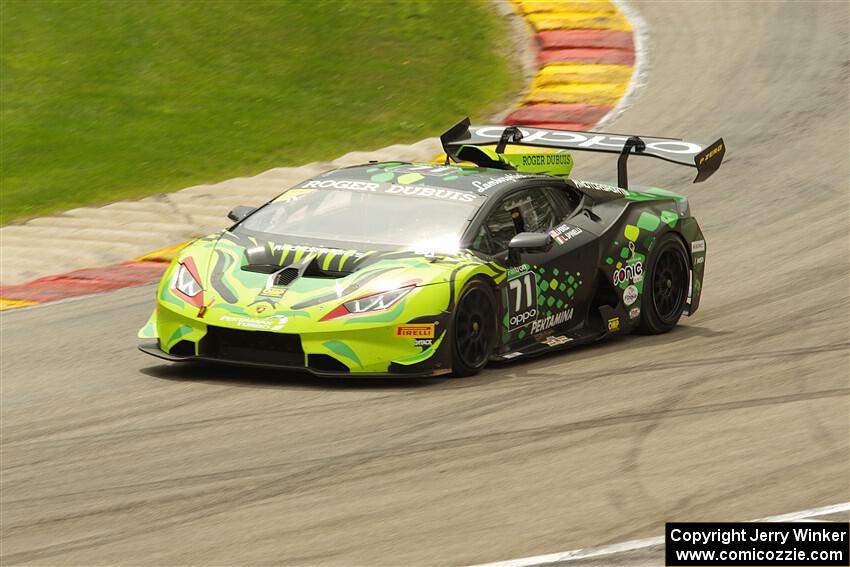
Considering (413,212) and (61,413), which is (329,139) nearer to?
(413,212)

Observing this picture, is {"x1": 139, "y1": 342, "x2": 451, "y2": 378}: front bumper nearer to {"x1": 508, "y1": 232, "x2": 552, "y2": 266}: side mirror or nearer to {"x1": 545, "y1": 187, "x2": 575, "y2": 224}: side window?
{"x1": 508, "y1": 232, "x2": 552, "y2": 266}: side mirror

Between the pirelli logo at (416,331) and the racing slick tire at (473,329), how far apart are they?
0.59 ft

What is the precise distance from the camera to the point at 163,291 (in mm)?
9188

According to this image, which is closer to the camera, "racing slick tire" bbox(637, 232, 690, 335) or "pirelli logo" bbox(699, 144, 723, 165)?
"racing slick tire" bbox(637, 232, 690, 335)

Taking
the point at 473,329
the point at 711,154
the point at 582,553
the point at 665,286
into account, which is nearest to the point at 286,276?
the point at 473,329

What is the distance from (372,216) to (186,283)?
130cm

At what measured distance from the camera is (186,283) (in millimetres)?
9102

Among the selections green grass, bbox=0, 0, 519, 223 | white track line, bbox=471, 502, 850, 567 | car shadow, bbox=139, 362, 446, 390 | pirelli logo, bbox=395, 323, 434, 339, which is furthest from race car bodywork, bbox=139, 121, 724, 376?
green grass, bbox=0, 0, 519, 223

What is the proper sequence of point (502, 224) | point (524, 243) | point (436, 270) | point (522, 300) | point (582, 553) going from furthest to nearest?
point (502, 224), point (522, 300), point (524, 243), point (436, 270), point (582, 553)

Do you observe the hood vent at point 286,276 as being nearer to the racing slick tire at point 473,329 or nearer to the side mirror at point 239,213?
the racing slick tire at point 473,329

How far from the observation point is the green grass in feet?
53.6

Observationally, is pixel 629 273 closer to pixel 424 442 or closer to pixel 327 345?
pixel 327 345

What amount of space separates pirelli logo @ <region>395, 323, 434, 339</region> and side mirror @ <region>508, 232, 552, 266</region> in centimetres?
97

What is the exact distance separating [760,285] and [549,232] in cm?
272
